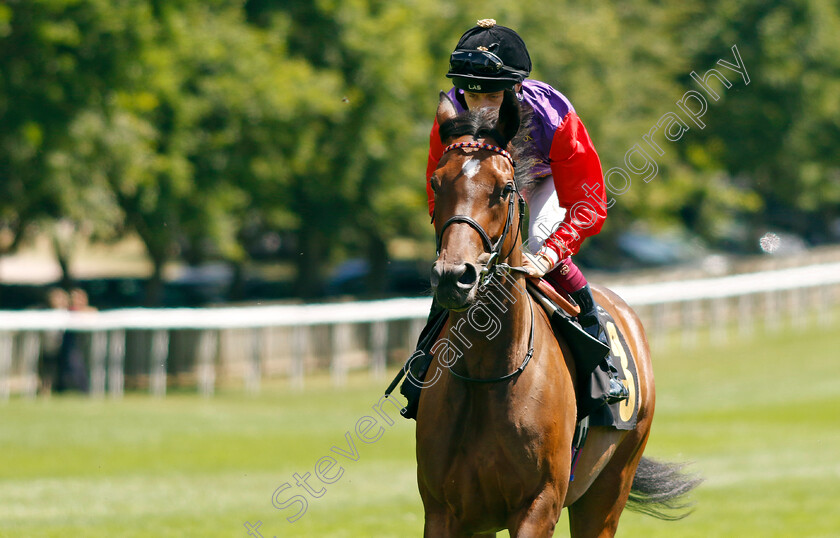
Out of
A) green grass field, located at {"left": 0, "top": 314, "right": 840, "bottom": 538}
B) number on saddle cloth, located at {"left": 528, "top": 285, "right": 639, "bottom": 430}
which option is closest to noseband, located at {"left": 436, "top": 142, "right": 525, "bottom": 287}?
number on saddle cloth, located at {"left": 528, "top": 285, "right": 639, "bottom": 430}

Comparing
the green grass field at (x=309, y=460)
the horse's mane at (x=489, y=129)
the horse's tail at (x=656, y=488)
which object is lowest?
the green grass field at (x=309, y=460)

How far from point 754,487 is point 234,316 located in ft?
36.0

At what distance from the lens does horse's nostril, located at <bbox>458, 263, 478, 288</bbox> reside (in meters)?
3.89

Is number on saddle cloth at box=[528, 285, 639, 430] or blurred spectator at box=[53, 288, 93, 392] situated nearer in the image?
number on saddle cloth at box=[528, 285, 639, 430]

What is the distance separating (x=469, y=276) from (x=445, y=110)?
2.85 feet

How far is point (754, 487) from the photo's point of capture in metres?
10.7

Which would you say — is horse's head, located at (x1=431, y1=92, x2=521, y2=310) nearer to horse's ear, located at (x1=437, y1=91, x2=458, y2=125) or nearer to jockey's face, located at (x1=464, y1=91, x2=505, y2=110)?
horse's ear, located at (x1=437, y1=91, x2=458, y2=125)

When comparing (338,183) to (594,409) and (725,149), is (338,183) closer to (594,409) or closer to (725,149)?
(725,149)

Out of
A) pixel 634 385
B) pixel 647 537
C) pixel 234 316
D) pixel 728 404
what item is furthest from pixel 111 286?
pixel 634 385

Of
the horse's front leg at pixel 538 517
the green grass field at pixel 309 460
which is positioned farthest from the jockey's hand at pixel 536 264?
the green grass field at pixel 309 460

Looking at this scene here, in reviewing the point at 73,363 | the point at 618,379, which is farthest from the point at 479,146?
the point at 73,363

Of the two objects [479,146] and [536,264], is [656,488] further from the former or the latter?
[479,146]

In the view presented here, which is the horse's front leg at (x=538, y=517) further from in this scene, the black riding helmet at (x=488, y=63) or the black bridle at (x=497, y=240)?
the black riding helmet at (x=488, y=63)

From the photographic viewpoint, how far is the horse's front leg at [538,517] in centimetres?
442
